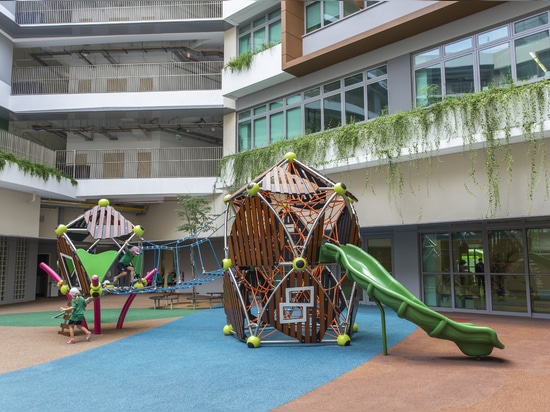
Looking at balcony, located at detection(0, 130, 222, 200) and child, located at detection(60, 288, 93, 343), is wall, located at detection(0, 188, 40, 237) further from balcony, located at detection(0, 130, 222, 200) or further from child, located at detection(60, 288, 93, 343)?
child, located at detection(60, 288, 93, 343)

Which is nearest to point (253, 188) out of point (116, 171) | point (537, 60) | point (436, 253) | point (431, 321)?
point (431, 321)

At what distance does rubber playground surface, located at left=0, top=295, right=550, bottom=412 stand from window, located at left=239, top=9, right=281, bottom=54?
13.1 m

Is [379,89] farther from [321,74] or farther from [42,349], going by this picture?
[42,349]

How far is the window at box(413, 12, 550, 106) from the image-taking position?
1255cm

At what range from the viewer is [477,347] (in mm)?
8344

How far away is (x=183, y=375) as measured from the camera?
763 cm

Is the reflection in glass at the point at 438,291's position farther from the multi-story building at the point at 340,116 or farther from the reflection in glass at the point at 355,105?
the reflection in glass at the point at 355,105

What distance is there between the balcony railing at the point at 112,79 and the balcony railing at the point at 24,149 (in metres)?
3.63

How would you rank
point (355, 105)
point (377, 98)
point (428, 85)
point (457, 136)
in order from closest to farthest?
1. point (457, 136)
2. point (428, 85)
3. point (377, 98)
4. point (355, 105)

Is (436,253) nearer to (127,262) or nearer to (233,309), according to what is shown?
(233,309)

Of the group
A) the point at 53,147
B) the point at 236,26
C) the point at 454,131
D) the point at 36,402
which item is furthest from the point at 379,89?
the point at 53,147

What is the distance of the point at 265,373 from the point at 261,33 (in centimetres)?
1682

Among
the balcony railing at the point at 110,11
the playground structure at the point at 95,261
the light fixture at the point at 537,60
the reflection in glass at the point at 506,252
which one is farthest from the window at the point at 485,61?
the balcony railing at the point at 110,11

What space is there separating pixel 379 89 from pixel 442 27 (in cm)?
269
